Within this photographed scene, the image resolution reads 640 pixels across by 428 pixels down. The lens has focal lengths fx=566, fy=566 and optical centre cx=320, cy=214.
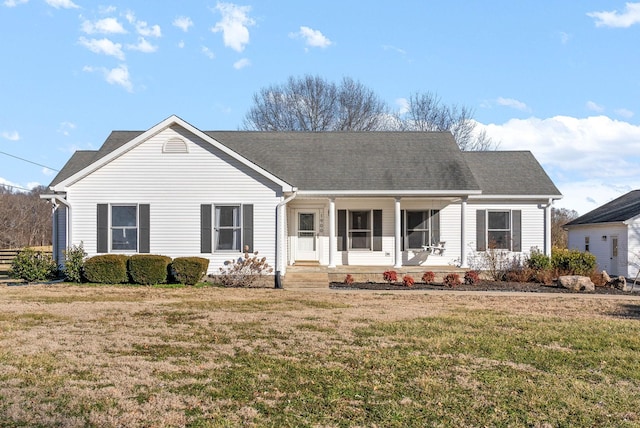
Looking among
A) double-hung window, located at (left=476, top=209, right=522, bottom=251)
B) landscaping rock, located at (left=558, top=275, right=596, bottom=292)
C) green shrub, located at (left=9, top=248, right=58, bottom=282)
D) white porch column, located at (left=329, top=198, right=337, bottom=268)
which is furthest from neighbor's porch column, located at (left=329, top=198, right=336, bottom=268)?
green shrub, located at (left=9, top=248, right=58, bottom=282)

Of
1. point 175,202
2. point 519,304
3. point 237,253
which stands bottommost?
point 519,304

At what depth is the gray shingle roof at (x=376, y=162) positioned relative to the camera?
784 inches

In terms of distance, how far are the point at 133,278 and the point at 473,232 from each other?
39.8ft

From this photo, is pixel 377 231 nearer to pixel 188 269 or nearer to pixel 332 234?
pixel 332 234

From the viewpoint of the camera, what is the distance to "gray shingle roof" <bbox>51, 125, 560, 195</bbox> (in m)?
19.9

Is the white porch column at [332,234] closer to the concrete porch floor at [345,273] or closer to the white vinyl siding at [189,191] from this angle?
the concrete porch floor at [345,273]

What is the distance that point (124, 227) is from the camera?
1820 cm

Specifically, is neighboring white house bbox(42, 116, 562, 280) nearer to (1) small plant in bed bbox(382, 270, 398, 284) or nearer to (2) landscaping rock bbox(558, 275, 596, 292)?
(1) small plant in bed bbox(382, 270, 398, 284)

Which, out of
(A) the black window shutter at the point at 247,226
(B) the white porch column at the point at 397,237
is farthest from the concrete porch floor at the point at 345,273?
(A) the black window shutter at the point at 247,226

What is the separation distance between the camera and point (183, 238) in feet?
59.7

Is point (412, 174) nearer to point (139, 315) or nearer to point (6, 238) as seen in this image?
point (139, 315)

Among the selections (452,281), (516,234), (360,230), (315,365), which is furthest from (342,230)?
(315,365)

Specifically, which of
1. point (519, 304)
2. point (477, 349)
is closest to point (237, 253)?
point (519, 304)

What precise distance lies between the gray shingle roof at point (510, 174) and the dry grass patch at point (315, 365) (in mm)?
8546
